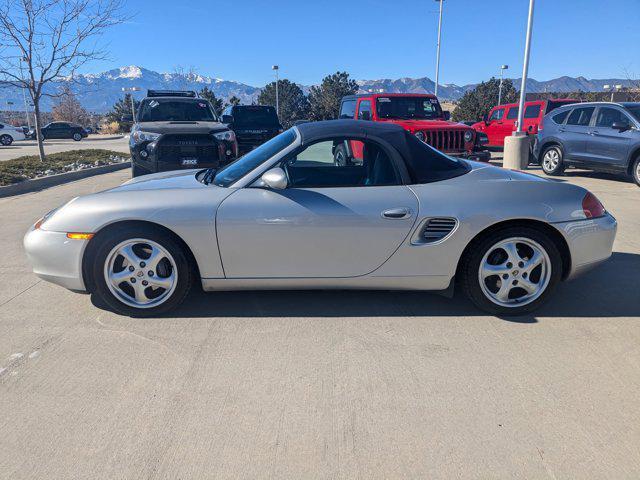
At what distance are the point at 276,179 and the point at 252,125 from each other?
12899 mm

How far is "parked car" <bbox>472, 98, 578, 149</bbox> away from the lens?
14.7m

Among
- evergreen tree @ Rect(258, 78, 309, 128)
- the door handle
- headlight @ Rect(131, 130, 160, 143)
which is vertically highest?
evergreen tree @ Rect(258, 78, 309, 128)

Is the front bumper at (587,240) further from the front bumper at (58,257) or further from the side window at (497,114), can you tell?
the side window at (497,114)

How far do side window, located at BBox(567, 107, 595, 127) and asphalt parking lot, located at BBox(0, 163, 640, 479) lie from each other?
7841mm

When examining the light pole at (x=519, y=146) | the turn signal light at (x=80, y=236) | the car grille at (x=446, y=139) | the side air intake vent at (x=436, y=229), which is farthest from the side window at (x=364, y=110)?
the turn signal light at (x=80, y=236)

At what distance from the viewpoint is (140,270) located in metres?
3.45

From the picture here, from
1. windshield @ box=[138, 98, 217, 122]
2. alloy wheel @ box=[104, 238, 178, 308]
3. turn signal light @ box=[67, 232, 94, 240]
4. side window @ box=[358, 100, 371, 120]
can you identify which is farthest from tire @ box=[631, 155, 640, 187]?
turn signal light @ box=[67, 232, 94, 240]

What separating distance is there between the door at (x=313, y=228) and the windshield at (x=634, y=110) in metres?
8.51

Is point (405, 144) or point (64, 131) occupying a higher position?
point (405, 144)

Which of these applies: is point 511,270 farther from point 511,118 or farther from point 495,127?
point 495,127

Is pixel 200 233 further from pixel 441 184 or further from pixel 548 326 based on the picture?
pixel 548 326

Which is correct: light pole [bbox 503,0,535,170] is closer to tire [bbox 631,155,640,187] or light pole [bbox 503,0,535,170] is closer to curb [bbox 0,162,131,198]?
tire [bbox 631,155,640,187]

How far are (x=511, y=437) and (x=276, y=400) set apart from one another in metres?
1.17

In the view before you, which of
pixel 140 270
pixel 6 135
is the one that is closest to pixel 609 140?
pixel 140 270
